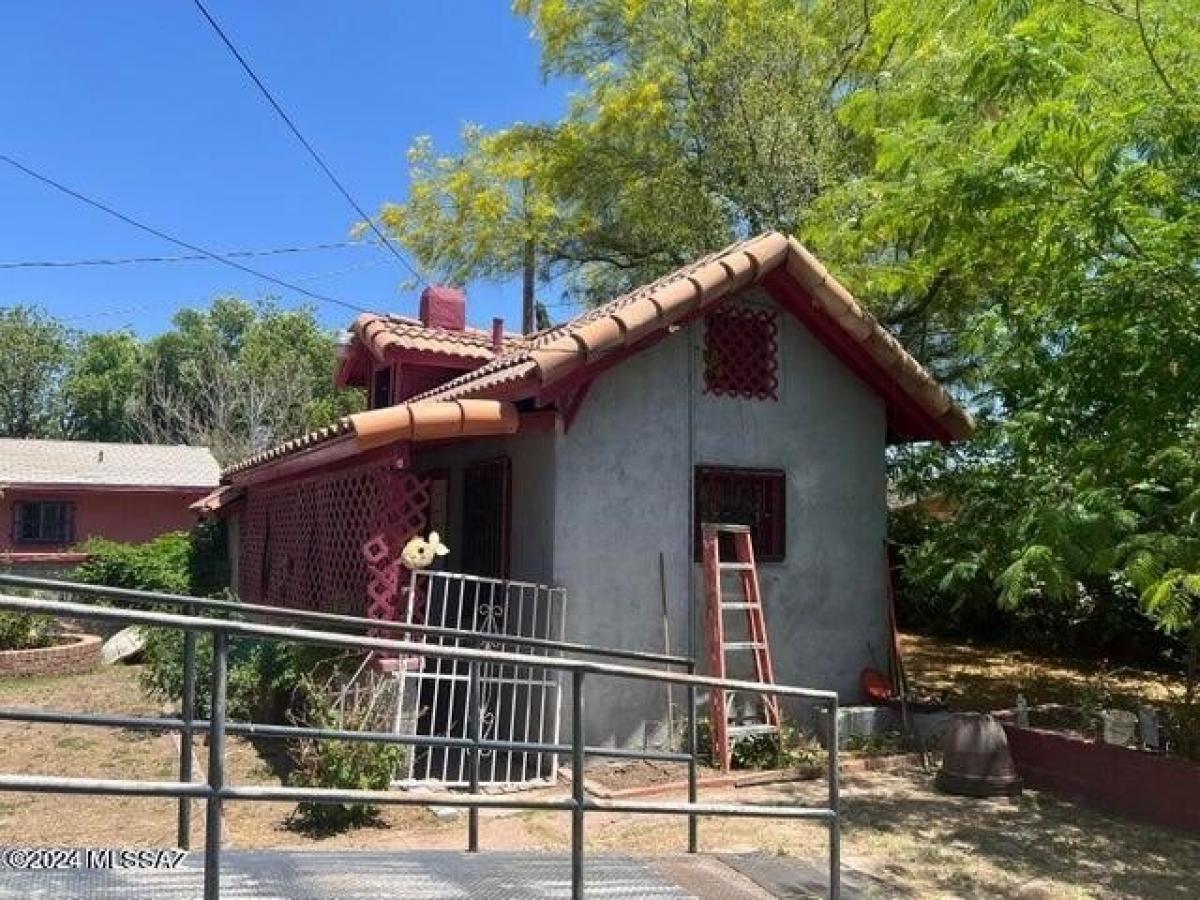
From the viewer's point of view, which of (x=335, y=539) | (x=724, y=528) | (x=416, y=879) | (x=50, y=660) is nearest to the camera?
(x=416, y=879)

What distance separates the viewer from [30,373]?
1880 inches

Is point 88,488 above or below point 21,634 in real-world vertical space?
above

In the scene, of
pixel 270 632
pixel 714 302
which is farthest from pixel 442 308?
pixel 270 632

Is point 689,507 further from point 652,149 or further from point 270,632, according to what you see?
point 652,149

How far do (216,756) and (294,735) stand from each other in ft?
3.26

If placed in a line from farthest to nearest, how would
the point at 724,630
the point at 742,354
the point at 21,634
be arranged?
the point at 21,634 < the point at 742,354 < the point at 724,630

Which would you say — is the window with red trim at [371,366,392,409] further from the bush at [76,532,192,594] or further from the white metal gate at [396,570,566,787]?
the bush at [76,532,192,594]

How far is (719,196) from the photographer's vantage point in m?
16.4

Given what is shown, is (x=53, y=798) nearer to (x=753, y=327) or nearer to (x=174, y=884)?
(x=174, y=884)

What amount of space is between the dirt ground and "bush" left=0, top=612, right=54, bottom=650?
7365 millimetres

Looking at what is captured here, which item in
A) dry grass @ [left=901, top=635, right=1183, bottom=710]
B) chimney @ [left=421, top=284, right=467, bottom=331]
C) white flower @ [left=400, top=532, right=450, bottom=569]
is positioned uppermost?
chimney @ [left=421, top=284, right=467, bottom=331]

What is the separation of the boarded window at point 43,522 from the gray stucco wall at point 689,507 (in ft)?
80.0

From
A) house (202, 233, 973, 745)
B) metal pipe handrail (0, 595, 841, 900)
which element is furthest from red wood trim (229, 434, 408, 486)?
metal pipe handrail (0, 595, 841, 900)

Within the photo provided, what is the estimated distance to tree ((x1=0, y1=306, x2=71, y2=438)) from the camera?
46.9m
